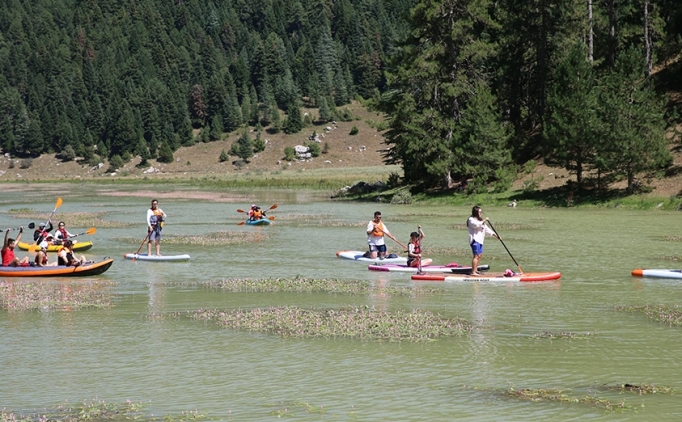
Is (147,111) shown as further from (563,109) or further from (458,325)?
(458,325)

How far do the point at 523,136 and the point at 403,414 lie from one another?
195 ft

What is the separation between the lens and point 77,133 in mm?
195125

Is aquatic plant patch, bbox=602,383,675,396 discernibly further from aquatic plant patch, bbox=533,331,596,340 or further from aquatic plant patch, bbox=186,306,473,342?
aquatic plant patch, bbox=186,306,473,342

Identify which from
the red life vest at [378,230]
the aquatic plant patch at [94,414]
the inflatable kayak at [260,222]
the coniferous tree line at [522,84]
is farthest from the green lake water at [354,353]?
the coniferous tree line at [522,84]

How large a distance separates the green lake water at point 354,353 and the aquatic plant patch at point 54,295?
1.75 feet

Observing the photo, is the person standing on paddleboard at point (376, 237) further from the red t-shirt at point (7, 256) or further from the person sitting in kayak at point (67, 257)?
the red t-shirt at point (7, 256)

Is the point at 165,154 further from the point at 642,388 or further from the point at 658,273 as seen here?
the point at 642,388

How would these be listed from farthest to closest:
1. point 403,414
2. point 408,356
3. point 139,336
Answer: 1. point 139,336
2. point 408,356
3. point 403,414

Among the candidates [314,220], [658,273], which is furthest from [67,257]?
[314,220]

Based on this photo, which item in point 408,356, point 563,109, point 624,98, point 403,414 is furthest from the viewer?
point 563,109

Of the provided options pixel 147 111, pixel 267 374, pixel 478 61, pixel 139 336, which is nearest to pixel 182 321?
pixel 139 336

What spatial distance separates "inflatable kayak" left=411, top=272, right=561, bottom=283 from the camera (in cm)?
2520

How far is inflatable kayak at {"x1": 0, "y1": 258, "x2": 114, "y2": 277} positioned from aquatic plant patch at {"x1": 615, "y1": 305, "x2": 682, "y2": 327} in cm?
1547

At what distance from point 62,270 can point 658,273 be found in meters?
18.1
